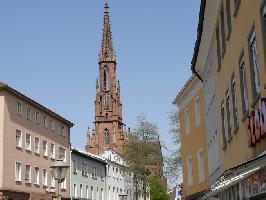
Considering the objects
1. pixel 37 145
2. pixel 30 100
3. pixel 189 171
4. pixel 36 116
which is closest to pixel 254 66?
pixel 189 171

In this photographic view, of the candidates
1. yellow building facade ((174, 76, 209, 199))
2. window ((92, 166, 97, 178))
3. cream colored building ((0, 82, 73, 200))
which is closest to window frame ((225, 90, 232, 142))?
yellow building facade ((174, 76, 209, 199))

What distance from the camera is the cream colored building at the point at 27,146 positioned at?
4238 centimetres

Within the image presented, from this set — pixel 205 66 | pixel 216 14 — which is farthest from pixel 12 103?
pixel 216 14

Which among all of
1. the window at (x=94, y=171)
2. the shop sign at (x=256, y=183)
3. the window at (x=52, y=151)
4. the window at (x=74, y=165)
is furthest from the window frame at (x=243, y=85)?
the window at (x=94, y=171)

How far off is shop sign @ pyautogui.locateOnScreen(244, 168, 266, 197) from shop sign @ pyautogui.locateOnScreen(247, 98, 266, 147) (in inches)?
55.4

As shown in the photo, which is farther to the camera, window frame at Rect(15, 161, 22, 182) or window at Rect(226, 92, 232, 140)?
window frame at Rect(15, 161, 22, 182)

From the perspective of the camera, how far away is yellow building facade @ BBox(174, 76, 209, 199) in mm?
31062

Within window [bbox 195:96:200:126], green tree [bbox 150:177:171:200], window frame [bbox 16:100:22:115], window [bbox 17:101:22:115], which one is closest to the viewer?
window [bbox 195:96:200:126]

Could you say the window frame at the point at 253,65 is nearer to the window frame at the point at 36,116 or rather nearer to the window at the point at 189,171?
the window at the point at 189,171

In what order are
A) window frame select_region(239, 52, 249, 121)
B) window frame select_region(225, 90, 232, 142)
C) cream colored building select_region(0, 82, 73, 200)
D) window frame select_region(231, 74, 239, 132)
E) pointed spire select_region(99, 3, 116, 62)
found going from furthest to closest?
pointed spire select_region(99, 3, 116, 62), cream colored building select_region(0, 82, 73, 200), window frame select_region(225, 90, 232, 142), window frame select_region(231, 74, 239, 132), window frame select_region(239, 52, 249, 121)

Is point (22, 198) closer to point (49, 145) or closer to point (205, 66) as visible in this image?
point (49, 145)

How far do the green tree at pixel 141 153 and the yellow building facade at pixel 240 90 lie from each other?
172 ft

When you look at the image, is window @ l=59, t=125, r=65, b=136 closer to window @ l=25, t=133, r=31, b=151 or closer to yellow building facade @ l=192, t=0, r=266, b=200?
window @ l=25, t=133, r=31, b=151

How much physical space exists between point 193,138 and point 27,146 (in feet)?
60.8
